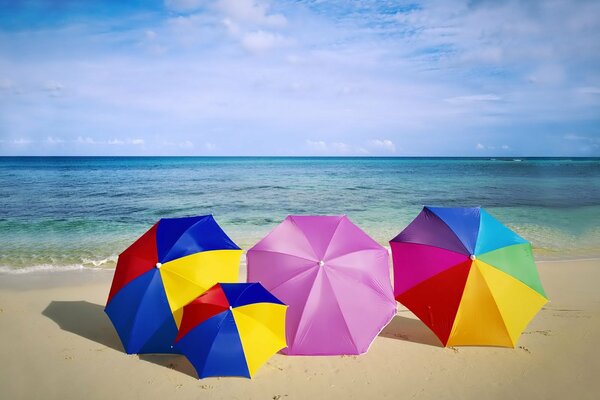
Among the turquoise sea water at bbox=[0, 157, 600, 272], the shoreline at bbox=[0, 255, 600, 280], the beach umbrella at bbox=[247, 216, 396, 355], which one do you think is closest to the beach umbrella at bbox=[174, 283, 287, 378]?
the beach umbrella at bbox=[247, 216, 396, 355]

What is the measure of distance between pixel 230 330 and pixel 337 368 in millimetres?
1547

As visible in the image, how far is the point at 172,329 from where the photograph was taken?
5.55m

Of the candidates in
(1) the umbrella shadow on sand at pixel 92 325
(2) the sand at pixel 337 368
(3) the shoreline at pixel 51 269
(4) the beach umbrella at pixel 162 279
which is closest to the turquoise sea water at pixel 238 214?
(3) the shoreline at pixel 51 269

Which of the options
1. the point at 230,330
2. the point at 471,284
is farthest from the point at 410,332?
the point at 230,330

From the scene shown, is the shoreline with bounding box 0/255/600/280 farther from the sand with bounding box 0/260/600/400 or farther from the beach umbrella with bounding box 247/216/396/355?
the beach umbrella with bounding box 247/216/396/355

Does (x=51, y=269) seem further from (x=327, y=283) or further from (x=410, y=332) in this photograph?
(x=410, y=332)

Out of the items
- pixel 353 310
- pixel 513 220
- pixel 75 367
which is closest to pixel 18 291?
pixel 75 367

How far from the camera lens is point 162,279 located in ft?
18.5

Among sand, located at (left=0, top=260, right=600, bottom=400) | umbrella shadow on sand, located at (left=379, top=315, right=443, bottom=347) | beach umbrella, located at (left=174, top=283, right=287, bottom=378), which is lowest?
sand, located at (left=0, top=260, right=600, bottom=400)

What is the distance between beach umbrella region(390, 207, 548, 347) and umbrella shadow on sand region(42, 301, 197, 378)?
11.0 ft

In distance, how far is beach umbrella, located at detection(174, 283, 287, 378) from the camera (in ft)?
16.3

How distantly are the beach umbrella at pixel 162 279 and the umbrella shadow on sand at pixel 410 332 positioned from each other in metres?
2.67

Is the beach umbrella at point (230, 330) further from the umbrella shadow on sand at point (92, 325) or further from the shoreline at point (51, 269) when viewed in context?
the shoreline at point (51, 269)

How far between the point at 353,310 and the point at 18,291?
7.42 m
